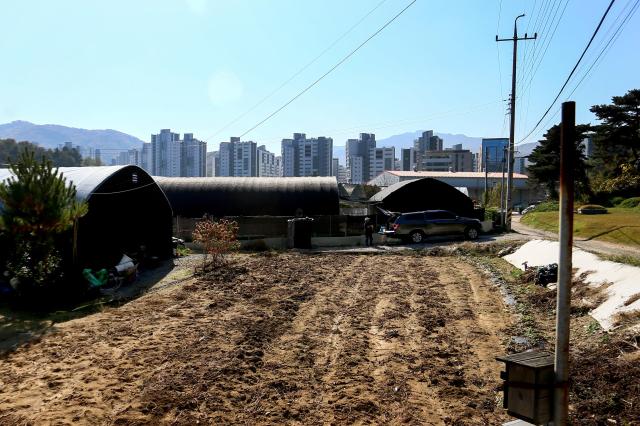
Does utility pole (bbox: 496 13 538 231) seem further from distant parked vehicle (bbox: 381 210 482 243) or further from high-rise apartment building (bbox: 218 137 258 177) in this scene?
high-rise apartment building (bbox: 218 137 258 177)

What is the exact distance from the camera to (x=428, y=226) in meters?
30.5

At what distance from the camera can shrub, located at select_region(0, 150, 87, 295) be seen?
46.6 feet

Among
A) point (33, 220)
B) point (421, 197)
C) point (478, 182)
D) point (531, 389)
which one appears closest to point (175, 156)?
point (478, 182)

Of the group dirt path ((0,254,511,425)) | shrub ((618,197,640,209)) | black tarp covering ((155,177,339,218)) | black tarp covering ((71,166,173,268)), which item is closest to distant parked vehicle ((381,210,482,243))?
black tarp covering ((155,177,339,218))

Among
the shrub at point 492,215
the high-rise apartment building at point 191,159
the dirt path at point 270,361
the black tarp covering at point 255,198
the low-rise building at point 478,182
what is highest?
the high-rise apartment building at point 191,159

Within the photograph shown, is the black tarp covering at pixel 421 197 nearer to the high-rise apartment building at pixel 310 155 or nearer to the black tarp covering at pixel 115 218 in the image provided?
the black tarp covering at pixel 115 218

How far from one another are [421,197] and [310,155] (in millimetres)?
148832

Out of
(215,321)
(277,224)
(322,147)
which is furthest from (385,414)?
(322,147)

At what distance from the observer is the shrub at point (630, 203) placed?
49688 mm

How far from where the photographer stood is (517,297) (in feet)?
46.8

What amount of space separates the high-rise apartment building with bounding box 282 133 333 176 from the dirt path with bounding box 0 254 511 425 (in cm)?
17022

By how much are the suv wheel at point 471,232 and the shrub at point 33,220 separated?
2227 cm

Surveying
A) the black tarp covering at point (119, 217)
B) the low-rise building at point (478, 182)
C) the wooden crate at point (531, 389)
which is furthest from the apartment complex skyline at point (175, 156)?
the wooden crate at point (531, 389)

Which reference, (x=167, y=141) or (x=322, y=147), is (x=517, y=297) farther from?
(x=167, y=141)
